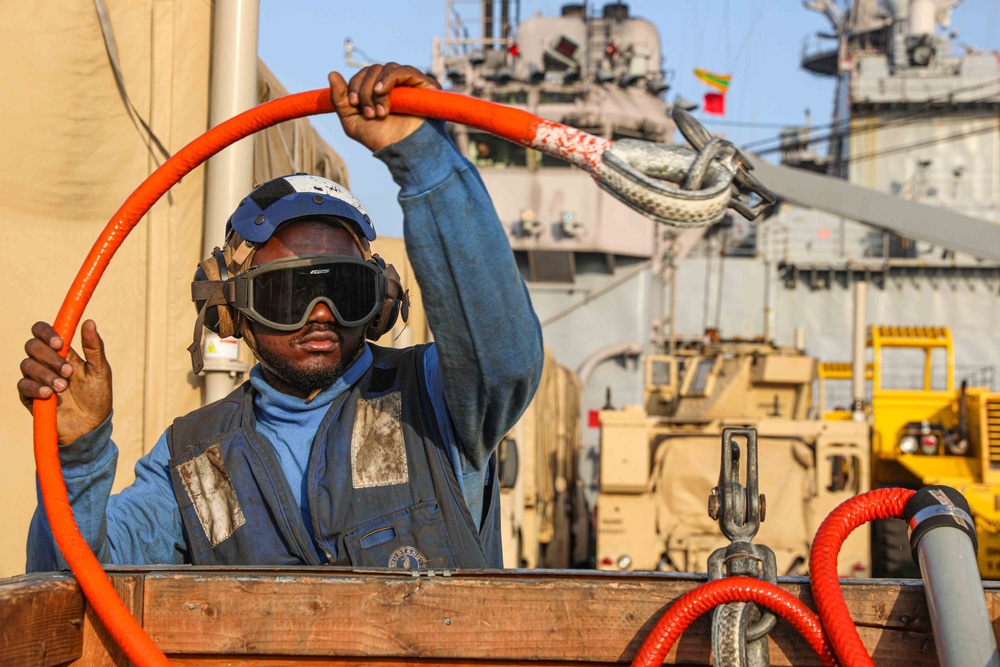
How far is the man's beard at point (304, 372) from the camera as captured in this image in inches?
97.8

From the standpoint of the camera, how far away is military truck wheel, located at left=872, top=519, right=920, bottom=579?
11625 mm

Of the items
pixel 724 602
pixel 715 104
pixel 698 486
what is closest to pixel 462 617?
pixel 724 602

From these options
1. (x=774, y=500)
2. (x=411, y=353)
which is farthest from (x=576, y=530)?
(x=411, y=353)

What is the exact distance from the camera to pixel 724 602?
5.56 feet

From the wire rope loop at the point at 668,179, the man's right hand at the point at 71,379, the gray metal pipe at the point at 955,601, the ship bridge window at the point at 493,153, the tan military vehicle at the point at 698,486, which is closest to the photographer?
the gray metal pipe at the point at 955,601

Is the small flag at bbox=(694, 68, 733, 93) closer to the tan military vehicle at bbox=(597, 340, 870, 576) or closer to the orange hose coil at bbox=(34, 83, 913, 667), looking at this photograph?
the tan military vehicle at bbox=(597, 340, 870, 576)

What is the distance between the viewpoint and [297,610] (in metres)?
1.83

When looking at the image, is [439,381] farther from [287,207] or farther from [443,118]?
[443,118]

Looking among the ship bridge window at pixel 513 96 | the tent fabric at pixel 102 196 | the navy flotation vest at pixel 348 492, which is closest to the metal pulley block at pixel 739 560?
the navy flotation vest at pixel 348 492

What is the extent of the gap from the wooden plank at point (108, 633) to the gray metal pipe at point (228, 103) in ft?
7.26

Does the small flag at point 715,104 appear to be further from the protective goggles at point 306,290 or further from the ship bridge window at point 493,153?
the protective goggles at point 306,290

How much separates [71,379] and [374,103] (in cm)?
79

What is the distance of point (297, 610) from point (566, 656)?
429 millimetres

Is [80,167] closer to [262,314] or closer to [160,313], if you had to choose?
[160,313]
